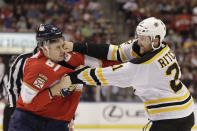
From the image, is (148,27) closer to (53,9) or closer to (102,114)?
(102,114)

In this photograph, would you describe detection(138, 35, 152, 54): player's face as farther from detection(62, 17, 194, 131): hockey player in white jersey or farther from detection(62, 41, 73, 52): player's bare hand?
detection(62, 41, 73, 52): player's bare hand

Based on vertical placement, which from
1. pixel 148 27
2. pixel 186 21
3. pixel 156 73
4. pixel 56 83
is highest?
pixel 148 27

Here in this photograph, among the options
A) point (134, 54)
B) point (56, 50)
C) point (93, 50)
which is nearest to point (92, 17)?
point (93, 50)

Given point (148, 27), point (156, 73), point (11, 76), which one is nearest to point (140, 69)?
point (156, 73)

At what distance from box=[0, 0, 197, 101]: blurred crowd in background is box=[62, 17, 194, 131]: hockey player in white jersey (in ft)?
21.7

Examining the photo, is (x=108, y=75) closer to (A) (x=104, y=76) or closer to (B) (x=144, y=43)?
(A) (x=104, y=76)

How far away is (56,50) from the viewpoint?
3293 millimetres

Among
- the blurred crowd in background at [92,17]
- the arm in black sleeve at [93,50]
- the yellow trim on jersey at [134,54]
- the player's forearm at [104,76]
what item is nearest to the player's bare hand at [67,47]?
the arm in black sleeve at [93,50]

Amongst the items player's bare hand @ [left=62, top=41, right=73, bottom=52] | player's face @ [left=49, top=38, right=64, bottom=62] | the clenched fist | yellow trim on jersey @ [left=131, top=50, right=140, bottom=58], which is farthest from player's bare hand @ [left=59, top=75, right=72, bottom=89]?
yellow trim on jersey @ [left=131, top=50, right=140, bottom=58]

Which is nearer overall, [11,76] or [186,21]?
[11,76]

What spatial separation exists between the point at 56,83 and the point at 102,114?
4728 mm

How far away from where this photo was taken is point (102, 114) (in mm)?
7984

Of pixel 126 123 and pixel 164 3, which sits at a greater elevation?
pixel 164 3

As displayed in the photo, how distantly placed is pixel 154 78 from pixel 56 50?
0.85 m
